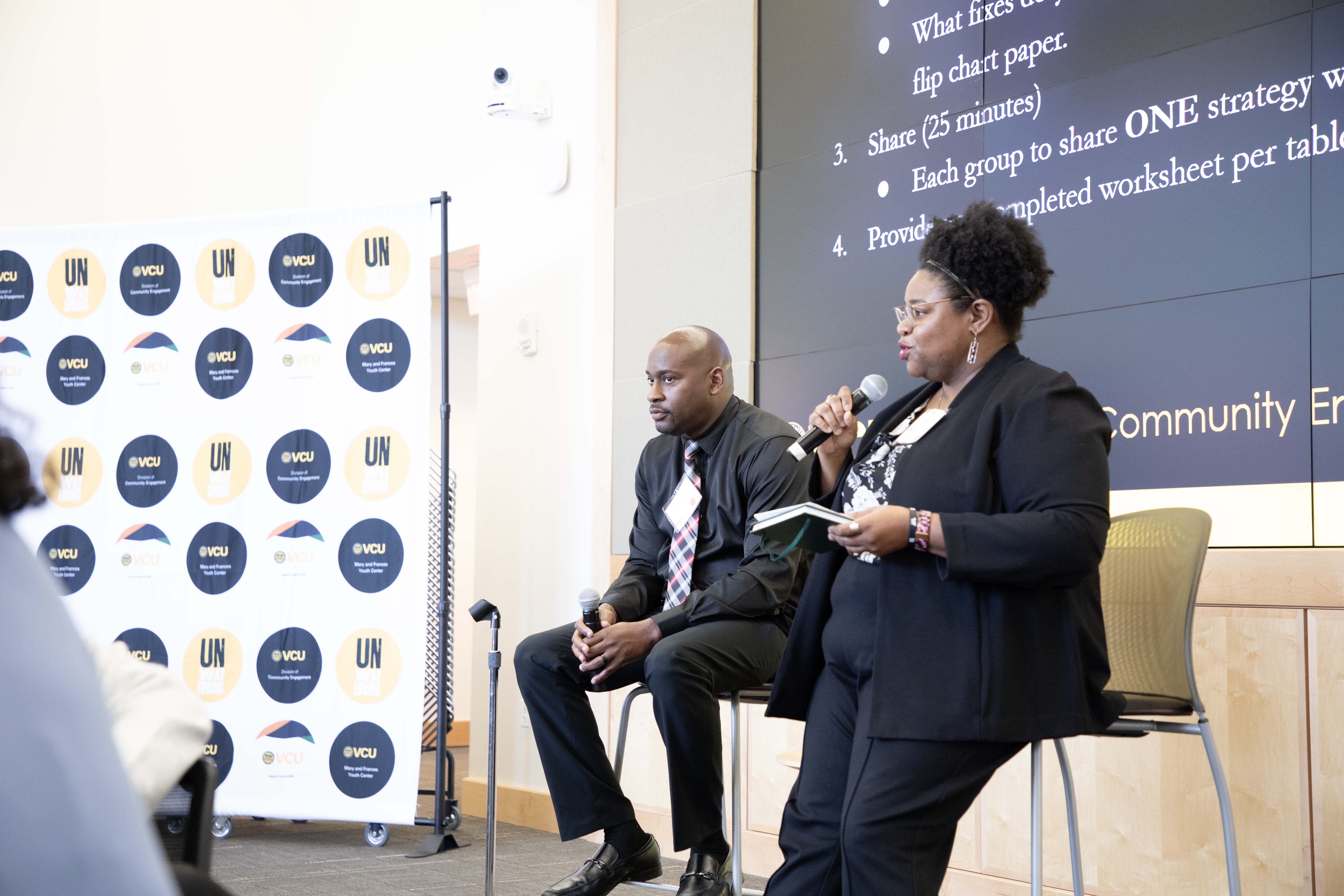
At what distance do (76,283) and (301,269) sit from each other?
0.90 meters

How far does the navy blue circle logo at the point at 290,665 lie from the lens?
4004mm

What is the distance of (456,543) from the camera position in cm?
729

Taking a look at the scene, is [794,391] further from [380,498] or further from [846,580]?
[846,580]

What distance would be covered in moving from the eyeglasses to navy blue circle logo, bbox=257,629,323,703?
2.67 meters

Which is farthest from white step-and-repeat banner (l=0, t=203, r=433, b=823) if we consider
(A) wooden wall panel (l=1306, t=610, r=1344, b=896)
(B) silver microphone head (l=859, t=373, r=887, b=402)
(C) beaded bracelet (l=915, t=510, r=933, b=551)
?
(A) wooden wall panel (l=1306, t=610, r=1344, b=896)

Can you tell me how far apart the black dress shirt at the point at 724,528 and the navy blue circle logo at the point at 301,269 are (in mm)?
1617

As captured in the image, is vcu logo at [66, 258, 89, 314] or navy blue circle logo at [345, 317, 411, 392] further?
vcu logo at [66, 258, 89, 314]

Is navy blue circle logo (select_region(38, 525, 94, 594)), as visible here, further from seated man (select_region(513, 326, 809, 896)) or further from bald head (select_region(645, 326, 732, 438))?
bald head (select_region(645, 326, 732, 438))

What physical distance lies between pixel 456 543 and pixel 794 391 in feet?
13.4

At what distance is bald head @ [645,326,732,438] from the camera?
2.96 meters

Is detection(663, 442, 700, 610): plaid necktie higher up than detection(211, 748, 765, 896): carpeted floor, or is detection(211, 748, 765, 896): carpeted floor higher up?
detection(663, 442, 700, 610): plaid necktie

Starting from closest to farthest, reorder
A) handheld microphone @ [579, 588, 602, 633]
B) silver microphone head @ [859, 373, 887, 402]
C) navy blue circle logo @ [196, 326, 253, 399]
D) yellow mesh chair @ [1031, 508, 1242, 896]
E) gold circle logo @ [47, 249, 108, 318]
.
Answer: yellow mesh chair @ [1031, 508, 1242, 896] → silver microphone head @ [859, 373, 887, 402] → handheld microphone @ [579, 588, 602, 633] → navy blue circle logo @ [196, 326, 253, 399] → gold circle logo @ [47, 249, 108, 318]

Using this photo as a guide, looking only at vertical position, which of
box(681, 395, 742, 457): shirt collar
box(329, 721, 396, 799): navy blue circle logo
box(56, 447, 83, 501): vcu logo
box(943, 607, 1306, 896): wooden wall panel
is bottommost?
box(329, 721, 396, 799): navy blue circle logo

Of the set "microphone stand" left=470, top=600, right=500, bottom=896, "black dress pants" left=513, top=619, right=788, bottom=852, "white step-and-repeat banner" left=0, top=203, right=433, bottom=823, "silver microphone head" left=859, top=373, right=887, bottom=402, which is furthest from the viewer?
"white step-and-repeat banner" left=0, top=203, right=433, bottom=823
